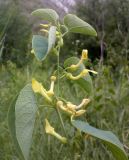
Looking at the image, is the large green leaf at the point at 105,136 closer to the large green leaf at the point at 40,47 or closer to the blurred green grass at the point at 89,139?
the large green leaf at the point at 40,47

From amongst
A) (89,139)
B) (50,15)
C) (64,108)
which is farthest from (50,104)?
(89,139)

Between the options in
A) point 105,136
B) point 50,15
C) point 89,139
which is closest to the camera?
point 105,136

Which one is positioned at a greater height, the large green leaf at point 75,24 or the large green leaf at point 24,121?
the large green leaf at point 75,24

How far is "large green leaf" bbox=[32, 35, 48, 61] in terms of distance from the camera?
1.96 ft

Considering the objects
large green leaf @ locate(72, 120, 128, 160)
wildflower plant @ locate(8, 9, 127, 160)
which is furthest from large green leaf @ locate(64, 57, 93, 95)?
large green leaf @ locate(72, 120, 128, 160)

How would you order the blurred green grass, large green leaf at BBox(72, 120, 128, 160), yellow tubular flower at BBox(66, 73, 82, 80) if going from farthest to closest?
the blurred green grass → yellow tubular flower at BBox(66, 73, 82, 80) → large green leaf at BBox(72, 120, 128, 160)

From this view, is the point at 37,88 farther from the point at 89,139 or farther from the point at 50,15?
the point at 89,139

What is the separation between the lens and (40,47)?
0.61 meters

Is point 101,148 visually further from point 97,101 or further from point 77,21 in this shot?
point 77,21

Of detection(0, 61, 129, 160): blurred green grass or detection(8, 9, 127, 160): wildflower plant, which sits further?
detection(0, 61, 129, 160): blurred green grass

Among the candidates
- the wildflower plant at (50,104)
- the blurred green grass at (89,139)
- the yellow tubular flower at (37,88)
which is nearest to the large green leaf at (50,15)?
the wildflower plant at (50,104)

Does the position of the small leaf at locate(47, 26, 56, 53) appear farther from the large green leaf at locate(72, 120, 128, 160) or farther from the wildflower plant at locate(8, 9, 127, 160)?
the large green leaf at locate(72, 120, 128, 160)

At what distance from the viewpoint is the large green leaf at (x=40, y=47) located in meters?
0.60

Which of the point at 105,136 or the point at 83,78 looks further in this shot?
the point at 83,78
